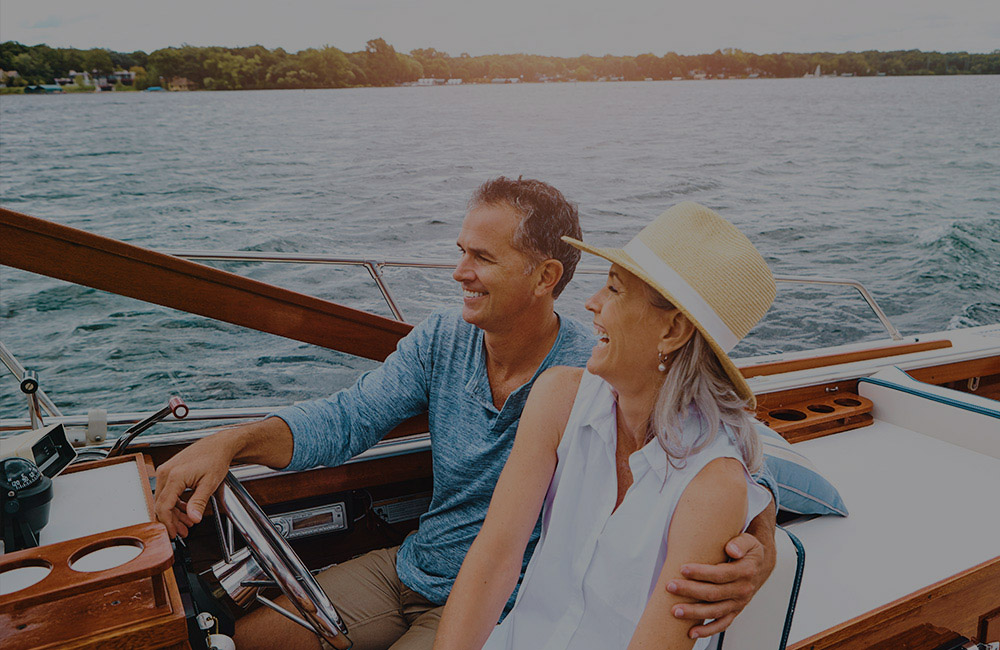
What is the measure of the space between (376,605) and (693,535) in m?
0.76

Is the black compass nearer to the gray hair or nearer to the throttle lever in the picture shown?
the throttle lever

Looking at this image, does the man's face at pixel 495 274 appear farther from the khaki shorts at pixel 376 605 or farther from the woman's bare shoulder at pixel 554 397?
the khaki shorts at pixel 376 605

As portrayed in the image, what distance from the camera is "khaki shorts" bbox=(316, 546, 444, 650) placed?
4.66 feet

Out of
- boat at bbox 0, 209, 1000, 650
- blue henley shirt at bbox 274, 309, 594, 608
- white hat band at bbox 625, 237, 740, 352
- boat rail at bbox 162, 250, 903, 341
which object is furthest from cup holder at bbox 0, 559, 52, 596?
boat rail at bbox 162, 250, 903, 341

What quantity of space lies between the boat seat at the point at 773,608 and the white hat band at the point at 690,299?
0.37m

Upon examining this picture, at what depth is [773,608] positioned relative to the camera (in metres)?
1.15

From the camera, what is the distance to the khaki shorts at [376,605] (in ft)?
4.66

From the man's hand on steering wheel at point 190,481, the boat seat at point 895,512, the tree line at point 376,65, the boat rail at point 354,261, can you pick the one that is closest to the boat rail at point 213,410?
the boat rail at point 354,261

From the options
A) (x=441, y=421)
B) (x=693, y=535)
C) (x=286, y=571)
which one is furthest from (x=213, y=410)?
(x=693, y=535)

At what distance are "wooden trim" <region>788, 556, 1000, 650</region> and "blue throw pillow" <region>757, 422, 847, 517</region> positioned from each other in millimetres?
269

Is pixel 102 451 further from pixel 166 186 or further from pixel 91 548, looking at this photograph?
pixel 166 186

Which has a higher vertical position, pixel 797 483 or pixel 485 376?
pixel 485 376

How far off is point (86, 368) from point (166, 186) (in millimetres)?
6866

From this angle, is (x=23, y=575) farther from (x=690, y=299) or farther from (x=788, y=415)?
(x=788, y=415)
